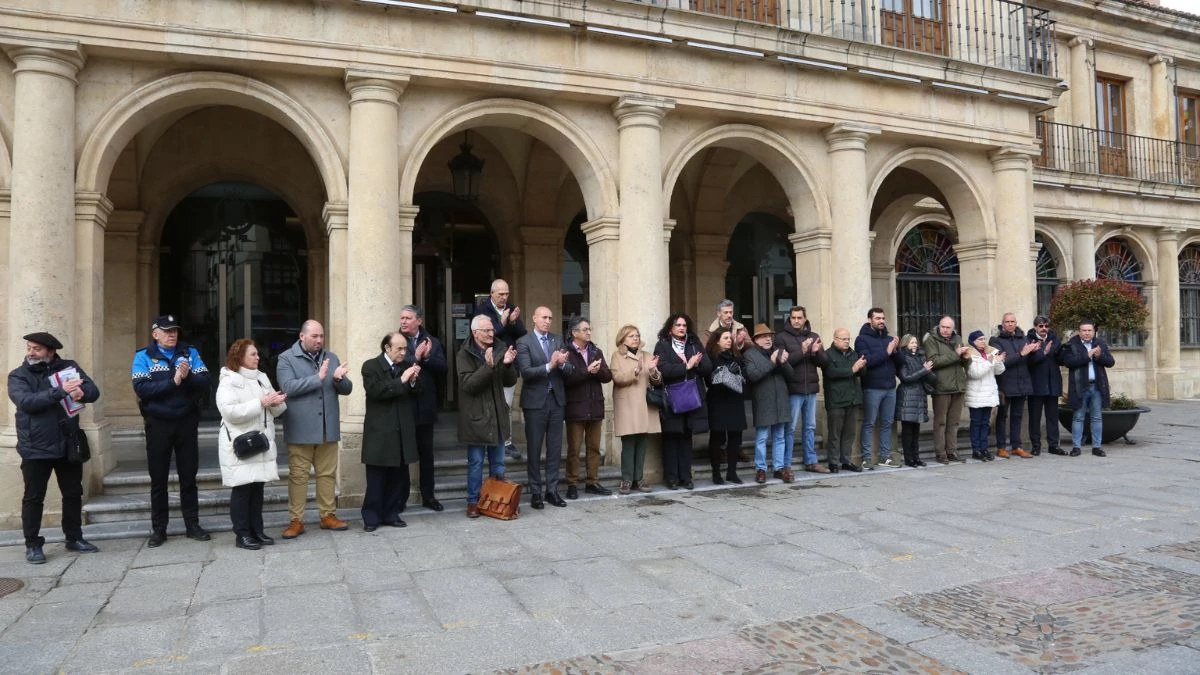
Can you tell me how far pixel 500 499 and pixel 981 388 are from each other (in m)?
6.44

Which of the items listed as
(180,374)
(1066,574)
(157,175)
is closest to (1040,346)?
(1066,574)

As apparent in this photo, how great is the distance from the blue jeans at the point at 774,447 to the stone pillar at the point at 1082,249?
43.8ft

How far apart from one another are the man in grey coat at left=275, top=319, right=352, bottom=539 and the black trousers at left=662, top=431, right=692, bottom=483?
3301mm

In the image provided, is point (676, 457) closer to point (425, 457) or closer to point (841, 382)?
point (841, 382)

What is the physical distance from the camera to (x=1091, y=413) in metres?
10.8

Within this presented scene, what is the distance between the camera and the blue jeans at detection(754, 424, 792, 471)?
8.66 metres

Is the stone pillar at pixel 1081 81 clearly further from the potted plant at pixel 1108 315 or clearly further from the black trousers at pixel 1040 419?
the black trousers at pixel 1040 419

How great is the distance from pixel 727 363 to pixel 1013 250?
19.0 feet

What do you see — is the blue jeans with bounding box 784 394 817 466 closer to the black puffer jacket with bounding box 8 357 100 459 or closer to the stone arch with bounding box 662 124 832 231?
the stone arch with bounding box 662 124 832 231

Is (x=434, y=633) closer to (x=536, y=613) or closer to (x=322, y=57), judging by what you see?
(x=536, y=613)

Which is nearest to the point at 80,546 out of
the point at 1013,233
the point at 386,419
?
the point at 386,419

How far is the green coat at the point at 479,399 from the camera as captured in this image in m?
6.99

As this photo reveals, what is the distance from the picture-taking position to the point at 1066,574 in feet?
17.0

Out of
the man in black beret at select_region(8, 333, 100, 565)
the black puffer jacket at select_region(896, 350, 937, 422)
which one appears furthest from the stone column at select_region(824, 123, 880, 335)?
the man in black beret at select_region(8, 333, 100, 565)
